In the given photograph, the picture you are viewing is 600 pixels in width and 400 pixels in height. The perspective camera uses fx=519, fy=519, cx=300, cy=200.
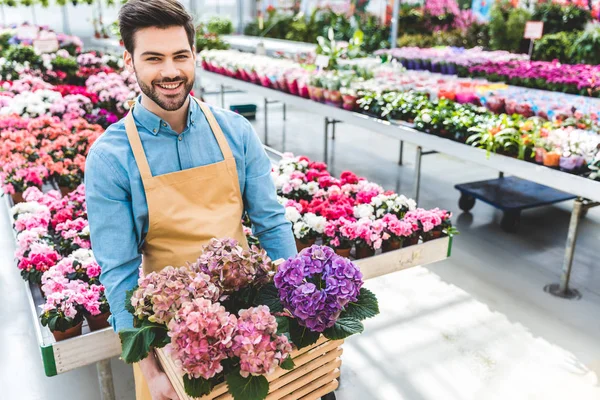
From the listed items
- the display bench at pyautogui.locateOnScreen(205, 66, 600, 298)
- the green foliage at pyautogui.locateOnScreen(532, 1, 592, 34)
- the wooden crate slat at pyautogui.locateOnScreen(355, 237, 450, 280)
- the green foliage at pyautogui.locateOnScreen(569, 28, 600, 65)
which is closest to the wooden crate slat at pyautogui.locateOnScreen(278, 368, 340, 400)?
the wooden crate slat at pyautogui.locateOnScreen(355, 237, 450, 280)

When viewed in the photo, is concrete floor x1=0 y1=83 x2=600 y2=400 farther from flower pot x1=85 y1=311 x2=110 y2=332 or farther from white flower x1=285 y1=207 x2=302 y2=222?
white flower x1=285 y1=207 x2=302 y2=222

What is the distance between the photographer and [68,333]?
6.12 feet

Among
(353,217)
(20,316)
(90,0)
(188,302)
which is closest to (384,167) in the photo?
(353,217)

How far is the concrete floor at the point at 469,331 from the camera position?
2.50m

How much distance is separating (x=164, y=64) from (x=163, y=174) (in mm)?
295

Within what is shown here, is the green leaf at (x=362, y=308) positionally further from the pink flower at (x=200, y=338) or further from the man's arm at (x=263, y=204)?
the man's arm at (x=263, y=204)

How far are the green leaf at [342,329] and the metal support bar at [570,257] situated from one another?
8.47 ft

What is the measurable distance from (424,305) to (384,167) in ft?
10.3

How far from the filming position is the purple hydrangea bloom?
1.01 metres

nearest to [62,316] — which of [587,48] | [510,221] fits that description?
[510,221]

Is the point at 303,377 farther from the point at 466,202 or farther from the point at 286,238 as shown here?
the point at 466,202

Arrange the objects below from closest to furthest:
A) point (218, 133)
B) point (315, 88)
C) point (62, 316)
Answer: point (218, 133) → point (62, 316) → point (315, 88)

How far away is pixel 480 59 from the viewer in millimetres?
8422

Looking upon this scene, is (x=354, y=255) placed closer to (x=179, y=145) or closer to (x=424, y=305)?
(x=424, y=305)
